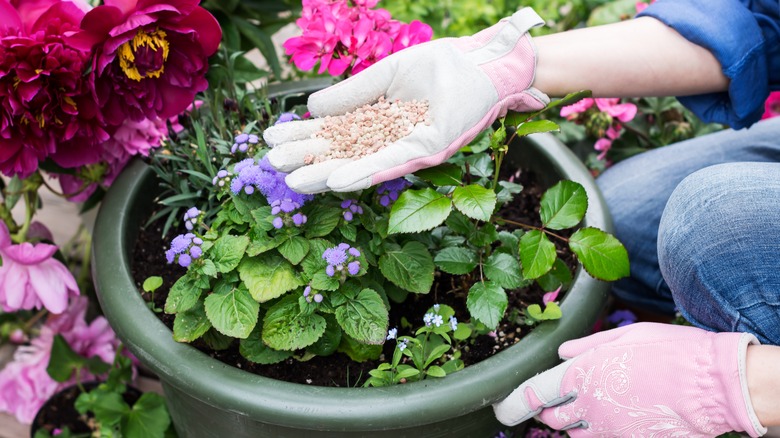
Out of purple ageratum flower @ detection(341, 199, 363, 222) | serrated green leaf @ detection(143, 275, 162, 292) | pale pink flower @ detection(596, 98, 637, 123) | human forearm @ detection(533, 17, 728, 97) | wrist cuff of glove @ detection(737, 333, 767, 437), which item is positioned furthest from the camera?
pale pink flower @ detection(596, 98, 637, 123)

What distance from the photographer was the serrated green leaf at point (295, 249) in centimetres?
100

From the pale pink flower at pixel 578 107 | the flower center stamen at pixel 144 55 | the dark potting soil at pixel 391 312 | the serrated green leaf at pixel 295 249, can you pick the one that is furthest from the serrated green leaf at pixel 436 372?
the pale pink flower at pixel 578 107

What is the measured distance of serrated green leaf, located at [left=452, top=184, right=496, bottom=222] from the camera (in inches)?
38.4

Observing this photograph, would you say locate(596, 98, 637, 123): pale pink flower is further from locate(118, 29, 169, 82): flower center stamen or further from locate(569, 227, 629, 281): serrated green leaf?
locate(118, 29, 169, 82): flower center stamen

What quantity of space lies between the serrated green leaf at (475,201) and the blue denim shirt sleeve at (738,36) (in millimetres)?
507

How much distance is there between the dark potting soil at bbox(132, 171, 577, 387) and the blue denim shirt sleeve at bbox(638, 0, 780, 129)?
1.26 ft

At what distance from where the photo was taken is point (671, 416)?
3.17 ft

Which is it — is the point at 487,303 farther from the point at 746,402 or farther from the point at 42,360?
the point at 42,360

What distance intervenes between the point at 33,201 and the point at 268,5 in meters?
0.63

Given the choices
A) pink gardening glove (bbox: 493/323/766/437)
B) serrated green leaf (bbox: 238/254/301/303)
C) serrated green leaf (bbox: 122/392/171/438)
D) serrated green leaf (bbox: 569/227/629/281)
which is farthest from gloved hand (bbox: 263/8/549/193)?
serrated green leaf (bbox: 122/392/171/438)

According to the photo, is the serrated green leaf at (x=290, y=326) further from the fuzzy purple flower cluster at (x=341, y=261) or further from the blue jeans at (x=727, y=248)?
the blue jeans at (x=727, y=248)

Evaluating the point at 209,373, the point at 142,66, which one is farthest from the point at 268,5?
the point at 209,373

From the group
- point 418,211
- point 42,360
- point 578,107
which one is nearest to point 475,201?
point 418,211

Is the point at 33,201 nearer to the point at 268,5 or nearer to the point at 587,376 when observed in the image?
the point at 268,5
